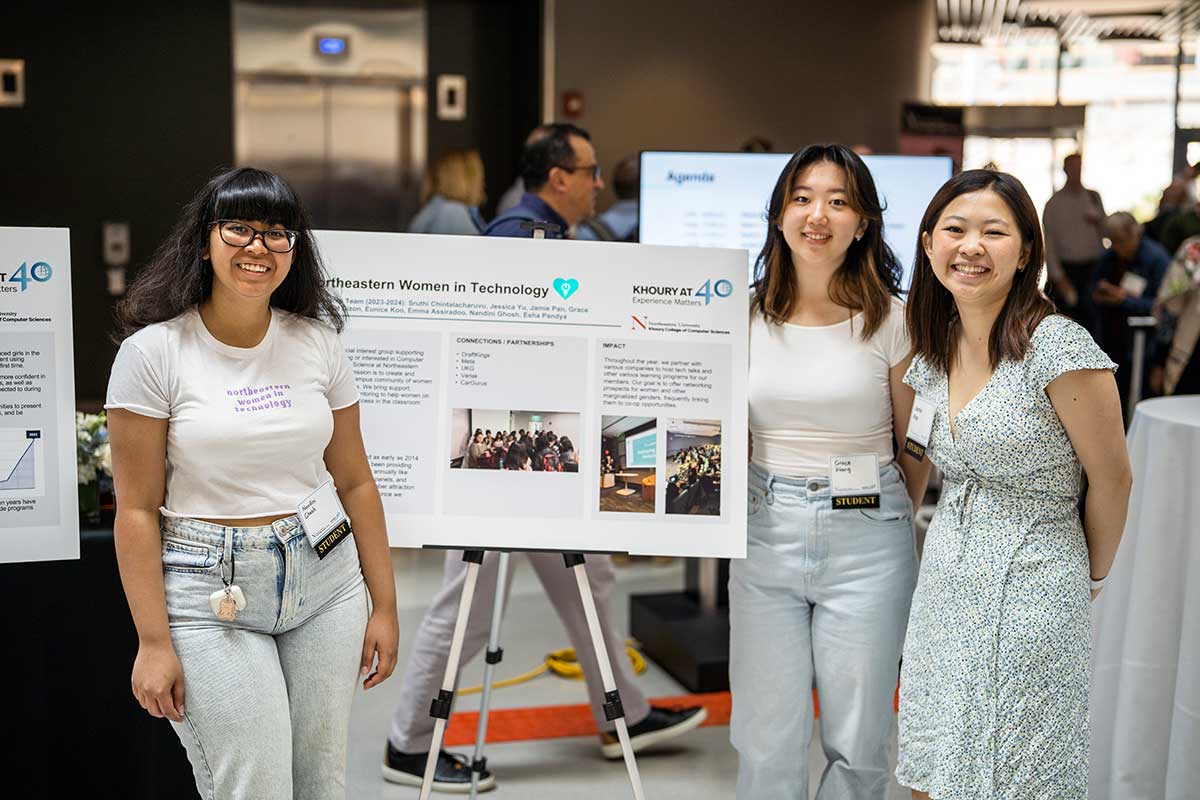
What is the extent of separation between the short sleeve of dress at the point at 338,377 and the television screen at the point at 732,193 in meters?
2.39

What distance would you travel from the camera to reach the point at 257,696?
213 cm

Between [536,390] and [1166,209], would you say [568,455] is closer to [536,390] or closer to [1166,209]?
[536,390]

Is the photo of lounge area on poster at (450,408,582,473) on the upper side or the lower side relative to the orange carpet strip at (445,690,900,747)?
upper

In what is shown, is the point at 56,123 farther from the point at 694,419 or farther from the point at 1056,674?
the point at 1056,674

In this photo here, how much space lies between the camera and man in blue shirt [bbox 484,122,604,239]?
13.5ft

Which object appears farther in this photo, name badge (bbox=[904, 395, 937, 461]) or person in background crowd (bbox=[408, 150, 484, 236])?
person in background crowd (bbox=[408, 150, 484, 236])

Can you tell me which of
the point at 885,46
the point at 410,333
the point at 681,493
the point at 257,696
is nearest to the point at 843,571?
the point at 681,493

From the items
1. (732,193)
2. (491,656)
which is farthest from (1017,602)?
(732,193)

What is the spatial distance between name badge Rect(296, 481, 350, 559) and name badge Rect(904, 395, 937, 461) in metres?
1.18

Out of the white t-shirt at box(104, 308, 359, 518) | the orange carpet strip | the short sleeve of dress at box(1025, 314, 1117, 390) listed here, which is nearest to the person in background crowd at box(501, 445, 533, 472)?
the white t-shirt at box(104, 308, 359, 518)

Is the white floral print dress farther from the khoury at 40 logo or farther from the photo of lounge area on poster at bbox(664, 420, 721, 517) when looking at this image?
the khoury at 40 logo

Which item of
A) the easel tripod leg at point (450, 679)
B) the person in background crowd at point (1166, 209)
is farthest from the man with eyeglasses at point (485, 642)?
the person in background crowd at point (1166, 209)

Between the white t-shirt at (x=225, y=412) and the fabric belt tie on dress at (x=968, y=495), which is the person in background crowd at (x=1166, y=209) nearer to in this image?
the fabric belt tie on dress at (x=968, y=495)

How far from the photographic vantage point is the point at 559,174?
415 centimetres
